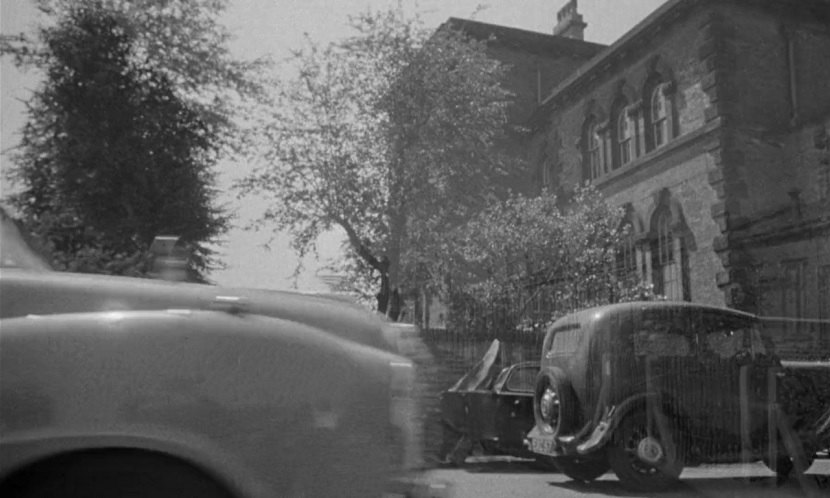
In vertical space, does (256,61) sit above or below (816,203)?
below

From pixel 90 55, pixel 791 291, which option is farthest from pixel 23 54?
pixel 791 291

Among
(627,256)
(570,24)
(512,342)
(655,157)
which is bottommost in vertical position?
(512,342)

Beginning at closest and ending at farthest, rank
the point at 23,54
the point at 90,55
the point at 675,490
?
the point at 23,54 < the point at 90,55 < the point at 675,490

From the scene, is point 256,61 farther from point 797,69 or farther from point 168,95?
point 797,69

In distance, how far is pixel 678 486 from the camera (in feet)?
25.7

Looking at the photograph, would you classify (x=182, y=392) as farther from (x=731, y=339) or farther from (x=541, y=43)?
(x=541, y=43)

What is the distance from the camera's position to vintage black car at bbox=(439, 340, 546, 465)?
32.4 ft

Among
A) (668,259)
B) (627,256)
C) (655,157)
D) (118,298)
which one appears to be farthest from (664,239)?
(118,298)

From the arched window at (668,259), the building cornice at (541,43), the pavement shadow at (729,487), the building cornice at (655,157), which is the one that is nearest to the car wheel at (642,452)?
the pavement shadow at (729,487)

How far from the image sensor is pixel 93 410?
6.74 ft

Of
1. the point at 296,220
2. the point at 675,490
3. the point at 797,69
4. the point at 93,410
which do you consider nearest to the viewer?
the point at 93,410

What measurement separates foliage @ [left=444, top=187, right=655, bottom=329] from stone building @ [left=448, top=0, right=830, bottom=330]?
1.26m

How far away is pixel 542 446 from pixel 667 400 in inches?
54.0

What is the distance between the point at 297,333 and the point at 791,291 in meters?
16.8
